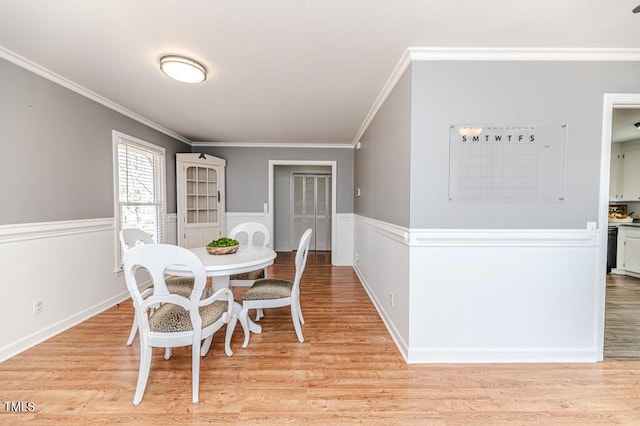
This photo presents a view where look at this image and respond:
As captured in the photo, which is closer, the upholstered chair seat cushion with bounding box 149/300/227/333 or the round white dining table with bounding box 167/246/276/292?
the upholstered chair seat cushion with bounding box 149/300/227/333

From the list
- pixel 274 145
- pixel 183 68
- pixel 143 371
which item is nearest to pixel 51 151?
pixel 183 68

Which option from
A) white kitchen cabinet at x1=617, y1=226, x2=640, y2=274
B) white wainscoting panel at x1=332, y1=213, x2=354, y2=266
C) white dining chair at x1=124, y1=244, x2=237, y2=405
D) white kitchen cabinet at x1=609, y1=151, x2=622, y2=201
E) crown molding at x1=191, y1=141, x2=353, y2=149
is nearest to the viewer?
white dining chair at x1=124, y1=244, x2=237, y2=405

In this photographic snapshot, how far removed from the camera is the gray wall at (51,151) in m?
2.07

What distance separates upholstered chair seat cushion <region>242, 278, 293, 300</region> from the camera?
229 centimetres

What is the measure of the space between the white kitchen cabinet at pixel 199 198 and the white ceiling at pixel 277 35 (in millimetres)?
1796

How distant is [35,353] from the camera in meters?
2.10

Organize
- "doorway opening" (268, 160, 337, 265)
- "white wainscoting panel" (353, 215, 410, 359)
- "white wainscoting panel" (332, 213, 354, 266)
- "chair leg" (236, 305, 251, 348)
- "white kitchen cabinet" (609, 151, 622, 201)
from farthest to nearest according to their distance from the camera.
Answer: "doorway opening" (268, 160, 337, 265) → "white wainscoting panel" (332, 213, 354, 266) → "white kitchen cabinet" (609, 151, 622, 201) → "chair leg" (236, 305, 251, 348) → "white wainscoting panel" (353, 215, 410, 359)

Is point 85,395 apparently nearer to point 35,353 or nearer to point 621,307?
point 35,353

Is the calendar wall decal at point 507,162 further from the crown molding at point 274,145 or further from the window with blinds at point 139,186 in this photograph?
the window with blinds at point 139,186

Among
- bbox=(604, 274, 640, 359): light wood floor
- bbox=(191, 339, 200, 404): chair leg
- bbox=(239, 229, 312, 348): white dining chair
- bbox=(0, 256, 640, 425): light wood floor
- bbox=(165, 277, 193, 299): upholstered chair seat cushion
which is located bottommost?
bbox=(0, 256, 640, 425): light wood floor

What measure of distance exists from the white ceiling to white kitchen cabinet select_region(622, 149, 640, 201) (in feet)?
12.8

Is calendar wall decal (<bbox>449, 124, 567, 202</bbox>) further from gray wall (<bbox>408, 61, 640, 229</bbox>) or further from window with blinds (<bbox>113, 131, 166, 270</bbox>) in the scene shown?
window with blinds (<bbox>113, 131, 166, 270</bbox>)

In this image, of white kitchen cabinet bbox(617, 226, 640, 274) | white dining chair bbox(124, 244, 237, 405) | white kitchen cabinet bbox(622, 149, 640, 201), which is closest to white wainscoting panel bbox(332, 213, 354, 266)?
white dining chair bbox(124, 244, 237, 405)

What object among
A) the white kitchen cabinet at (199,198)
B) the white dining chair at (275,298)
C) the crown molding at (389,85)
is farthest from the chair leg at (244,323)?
the white kitchen cabinet at (199,198)
